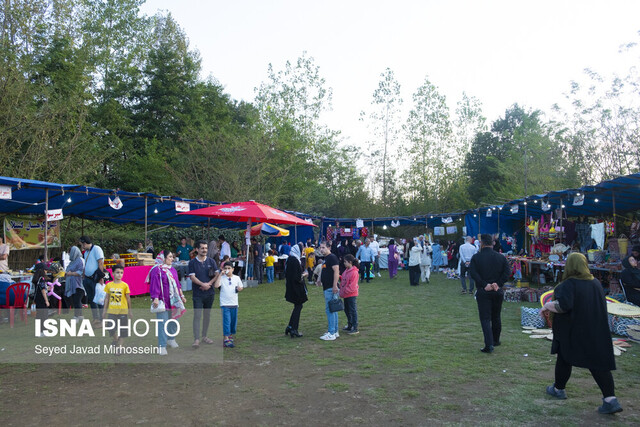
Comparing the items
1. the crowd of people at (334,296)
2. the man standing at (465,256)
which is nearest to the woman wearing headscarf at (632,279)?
the crowd of people at (334,296)

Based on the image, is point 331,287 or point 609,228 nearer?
point 331,287

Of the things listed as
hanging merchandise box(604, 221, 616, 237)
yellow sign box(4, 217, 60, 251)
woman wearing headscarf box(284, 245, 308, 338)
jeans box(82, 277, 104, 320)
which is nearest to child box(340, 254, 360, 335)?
woman wearing headscarf box(284, 245, 308, 338)

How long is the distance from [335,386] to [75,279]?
19.6 feet

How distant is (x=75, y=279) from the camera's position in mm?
8609

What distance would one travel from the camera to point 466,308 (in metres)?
10.2

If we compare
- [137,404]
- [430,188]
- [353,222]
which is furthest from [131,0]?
[137,404]

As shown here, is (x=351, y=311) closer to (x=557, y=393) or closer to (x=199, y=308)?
(x=199, y=308)

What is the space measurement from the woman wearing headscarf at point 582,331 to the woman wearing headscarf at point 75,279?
7814 millimetres

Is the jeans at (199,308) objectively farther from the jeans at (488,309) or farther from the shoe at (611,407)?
the shoe at (611,407)

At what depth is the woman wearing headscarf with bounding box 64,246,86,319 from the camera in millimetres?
8484

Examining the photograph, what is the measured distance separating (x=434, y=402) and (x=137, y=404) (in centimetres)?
293

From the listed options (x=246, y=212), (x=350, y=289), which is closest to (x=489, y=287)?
(x=350, y=289)

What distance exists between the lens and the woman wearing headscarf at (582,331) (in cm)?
412

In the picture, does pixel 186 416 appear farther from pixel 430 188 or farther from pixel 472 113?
pixel 472 113
